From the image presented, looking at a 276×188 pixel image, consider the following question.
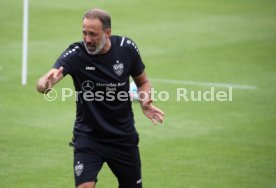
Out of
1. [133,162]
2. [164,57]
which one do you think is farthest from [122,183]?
[164,57]

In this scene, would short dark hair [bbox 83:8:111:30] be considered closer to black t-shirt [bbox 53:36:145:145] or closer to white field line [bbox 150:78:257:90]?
black t-shirt [bbox 53:36:145:145]

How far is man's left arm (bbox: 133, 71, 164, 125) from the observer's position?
8.17m

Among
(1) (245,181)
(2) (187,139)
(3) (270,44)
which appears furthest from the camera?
(3) (270,44)

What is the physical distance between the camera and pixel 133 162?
8156 millimetres

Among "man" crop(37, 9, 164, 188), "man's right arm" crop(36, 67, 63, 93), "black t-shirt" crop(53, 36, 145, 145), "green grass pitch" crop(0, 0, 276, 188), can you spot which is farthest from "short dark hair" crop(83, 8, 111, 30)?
"green grass pitch" crop(0, 0, 276, 188)

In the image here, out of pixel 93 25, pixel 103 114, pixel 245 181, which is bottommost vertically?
pixel 245 181

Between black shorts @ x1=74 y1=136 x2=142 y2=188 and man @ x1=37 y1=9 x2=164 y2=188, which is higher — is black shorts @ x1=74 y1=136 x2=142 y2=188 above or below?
below

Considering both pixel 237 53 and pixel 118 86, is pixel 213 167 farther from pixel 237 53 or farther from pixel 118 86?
pixel 237 53

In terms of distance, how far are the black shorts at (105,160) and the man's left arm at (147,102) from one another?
0.42m

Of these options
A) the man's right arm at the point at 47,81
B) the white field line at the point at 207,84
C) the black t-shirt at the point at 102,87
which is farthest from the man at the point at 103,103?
the white field line at the point at 207,84

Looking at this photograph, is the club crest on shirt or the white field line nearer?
the club crest on shirt

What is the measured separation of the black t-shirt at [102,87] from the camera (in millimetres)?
7910

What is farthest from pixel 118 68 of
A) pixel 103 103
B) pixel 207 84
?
pixel 207 84

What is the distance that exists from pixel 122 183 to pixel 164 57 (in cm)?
1186
